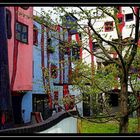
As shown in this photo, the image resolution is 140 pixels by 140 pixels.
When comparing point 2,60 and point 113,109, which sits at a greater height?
point 2,60

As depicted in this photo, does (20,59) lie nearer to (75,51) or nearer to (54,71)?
(54,71)

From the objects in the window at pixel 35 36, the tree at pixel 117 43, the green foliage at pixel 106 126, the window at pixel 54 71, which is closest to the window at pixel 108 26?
the tree at pixel 117 43

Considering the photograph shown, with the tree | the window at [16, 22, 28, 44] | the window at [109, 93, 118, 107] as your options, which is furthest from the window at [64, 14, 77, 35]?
the window at [109, 93, 118, 107]

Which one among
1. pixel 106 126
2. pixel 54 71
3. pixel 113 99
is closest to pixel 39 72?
pixel 54 71

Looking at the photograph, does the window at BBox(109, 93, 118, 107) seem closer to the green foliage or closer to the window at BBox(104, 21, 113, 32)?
the green foliage

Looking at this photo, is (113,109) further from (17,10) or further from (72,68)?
(17,10)

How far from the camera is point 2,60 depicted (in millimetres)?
3396

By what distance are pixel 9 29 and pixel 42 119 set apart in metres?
1.17

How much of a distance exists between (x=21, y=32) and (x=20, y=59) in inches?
18.0

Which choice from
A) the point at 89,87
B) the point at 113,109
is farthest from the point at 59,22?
the point at 113,109

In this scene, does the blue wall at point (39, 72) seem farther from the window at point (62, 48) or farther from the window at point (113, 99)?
the window at point (113, 99)

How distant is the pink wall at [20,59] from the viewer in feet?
12.0

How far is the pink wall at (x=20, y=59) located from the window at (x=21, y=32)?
0.24 ft

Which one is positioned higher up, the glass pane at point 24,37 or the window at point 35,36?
the window at point 35,36
